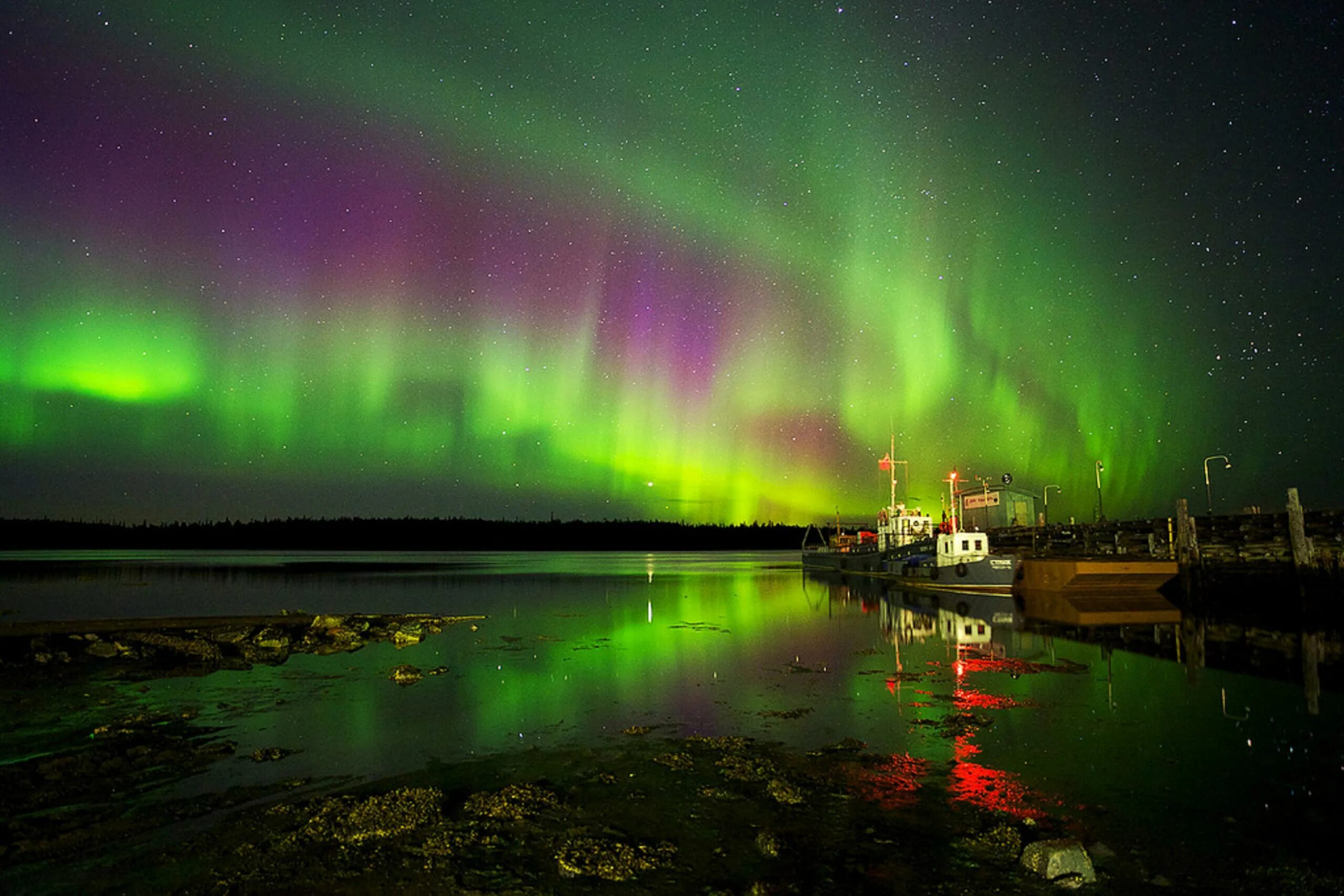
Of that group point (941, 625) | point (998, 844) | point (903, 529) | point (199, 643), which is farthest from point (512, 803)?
point (903, 529)

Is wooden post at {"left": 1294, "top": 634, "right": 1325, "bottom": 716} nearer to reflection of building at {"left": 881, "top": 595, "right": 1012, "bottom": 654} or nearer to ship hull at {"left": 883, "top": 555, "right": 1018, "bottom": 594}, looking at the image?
reflection of building at {"left": 881, "top": 595, "right": 1012, "bottom": 654}

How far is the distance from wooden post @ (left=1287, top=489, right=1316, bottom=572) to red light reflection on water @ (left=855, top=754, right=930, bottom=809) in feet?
104

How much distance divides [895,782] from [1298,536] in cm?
3355

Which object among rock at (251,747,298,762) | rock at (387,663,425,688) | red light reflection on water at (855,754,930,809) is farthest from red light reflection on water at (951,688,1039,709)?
rock at (387,663,425,688)

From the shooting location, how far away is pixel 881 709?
1684 centimetres

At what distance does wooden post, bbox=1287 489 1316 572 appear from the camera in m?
33.5

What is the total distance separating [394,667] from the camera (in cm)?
2348

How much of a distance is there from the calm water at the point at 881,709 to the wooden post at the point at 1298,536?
29.3 feet

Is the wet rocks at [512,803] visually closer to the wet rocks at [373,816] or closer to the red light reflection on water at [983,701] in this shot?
the wet rocks at [373,816]

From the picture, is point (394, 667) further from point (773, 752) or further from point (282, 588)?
point (282, 588)

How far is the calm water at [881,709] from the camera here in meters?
11.0

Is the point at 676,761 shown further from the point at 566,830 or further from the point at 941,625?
the point at 941,625

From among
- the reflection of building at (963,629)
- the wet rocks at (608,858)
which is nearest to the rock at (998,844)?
the wet rocks at (608,858)

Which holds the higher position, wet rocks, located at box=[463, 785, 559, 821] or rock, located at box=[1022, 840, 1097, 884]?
rock, located at box=[1022, 840, 1097, 884]
